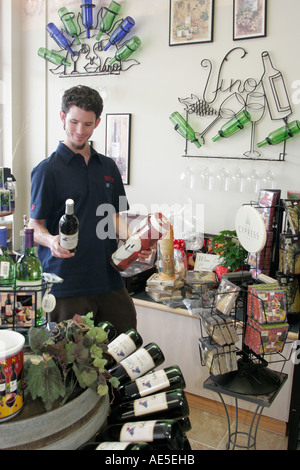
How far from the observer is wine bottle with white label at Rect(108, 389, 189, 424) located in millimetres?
1178

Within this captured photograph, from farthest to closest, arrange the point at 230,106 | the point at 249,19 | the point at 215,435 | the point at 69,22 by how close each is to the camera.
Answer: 1. the point at 69,22
2. the point at 230,106
3. the point at 249,19
4. the point at 215,435

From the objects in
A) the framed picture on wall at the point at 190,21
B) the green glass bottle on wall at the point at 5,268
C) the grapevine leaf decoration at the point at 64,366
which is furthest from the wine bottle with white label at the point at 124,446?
the framed picture on wall at the point at 190,21

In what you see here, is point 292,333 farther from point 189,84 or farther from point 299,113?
point 189,84

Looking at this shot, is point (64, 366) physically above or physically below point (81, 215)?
below

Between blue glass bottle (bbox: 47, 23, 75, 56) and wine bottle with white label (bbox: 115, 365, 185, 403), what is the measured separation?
3279 mm

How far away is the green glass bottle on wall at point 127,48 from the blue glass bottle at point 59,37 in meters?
0.52

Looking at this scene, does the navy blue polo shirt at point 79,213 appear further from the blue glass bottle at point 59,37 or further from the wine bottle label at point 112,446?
the blue glass bottle at point 59,37

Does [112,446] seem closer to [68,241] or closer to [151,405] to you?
[151,405]

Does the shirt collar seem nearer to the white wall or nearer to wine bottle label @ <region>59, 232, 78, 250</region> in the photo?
wine bottle label @ <region>59, 232, 78, 250</region>

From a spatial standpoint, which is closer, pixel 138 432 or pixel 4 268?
pixel 138 432

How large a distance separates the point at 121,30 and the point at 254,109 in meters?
1.26

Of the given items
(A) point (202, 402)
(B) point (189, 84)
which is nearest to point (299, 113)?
(B) point (189, 84)

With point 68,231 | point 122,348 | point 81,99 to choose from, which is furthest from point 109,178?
point 122,348

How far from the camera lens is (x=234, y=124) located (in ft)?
10.1
